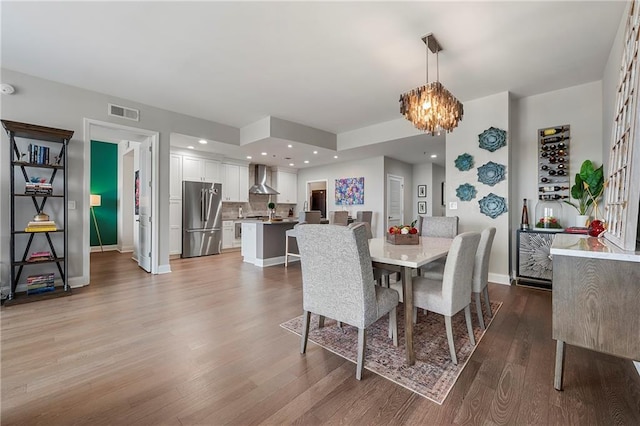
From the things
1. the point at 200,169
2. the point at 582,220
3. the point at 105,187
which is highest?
the point at 200,169

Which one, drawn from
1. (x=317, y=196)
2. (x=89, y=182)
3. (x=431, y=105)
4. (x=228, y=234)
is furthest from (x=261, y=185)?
(x=431, y=105)

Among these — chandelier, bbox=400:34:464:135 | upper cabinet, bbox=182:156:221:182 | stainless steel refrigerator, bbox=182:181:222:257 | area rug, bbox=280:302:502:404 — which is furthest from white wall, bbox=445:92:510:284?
upper cabinet, bbox=182:156:221:182

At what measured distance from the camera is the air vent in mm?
3927

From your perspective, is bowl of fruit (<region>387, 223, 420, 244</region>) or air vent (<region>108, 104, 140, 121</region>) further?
air vent (<region>108, 104, 140, 121</region>)

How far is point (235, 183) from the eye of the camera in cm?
720

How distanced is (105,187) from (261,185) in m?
3.86

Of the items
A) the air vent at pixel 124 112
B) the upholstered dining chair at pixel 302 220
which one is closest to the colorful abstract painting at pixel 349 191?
the upholstered dining chair at pixel 302 220

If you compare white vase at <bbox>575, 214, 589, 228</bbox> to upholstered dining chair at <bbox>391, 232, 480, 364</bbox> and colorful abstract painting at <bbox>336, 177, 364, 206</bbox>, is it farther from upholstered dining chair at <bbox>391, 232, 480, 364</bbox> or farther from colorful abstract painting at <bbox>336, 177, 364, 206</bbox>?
colorful abstract painting at <bbox>336, 177, 364, 206</bbox>

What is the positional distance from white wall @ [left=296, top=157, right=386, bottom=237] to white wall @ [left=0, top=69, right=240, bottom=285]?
4.27 meters

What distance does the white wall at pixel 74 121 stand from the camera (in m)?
3.21

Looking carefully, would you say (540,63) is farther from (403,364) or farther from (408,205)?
(408,205)

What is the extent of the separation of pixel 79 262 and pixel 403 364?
433 cm

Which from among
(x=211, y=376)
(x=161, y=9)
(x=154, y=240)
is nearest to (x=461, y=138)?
(x=161, y=9)

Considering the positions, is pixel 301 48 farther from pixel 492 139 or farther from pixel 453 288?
pixel 492 139
